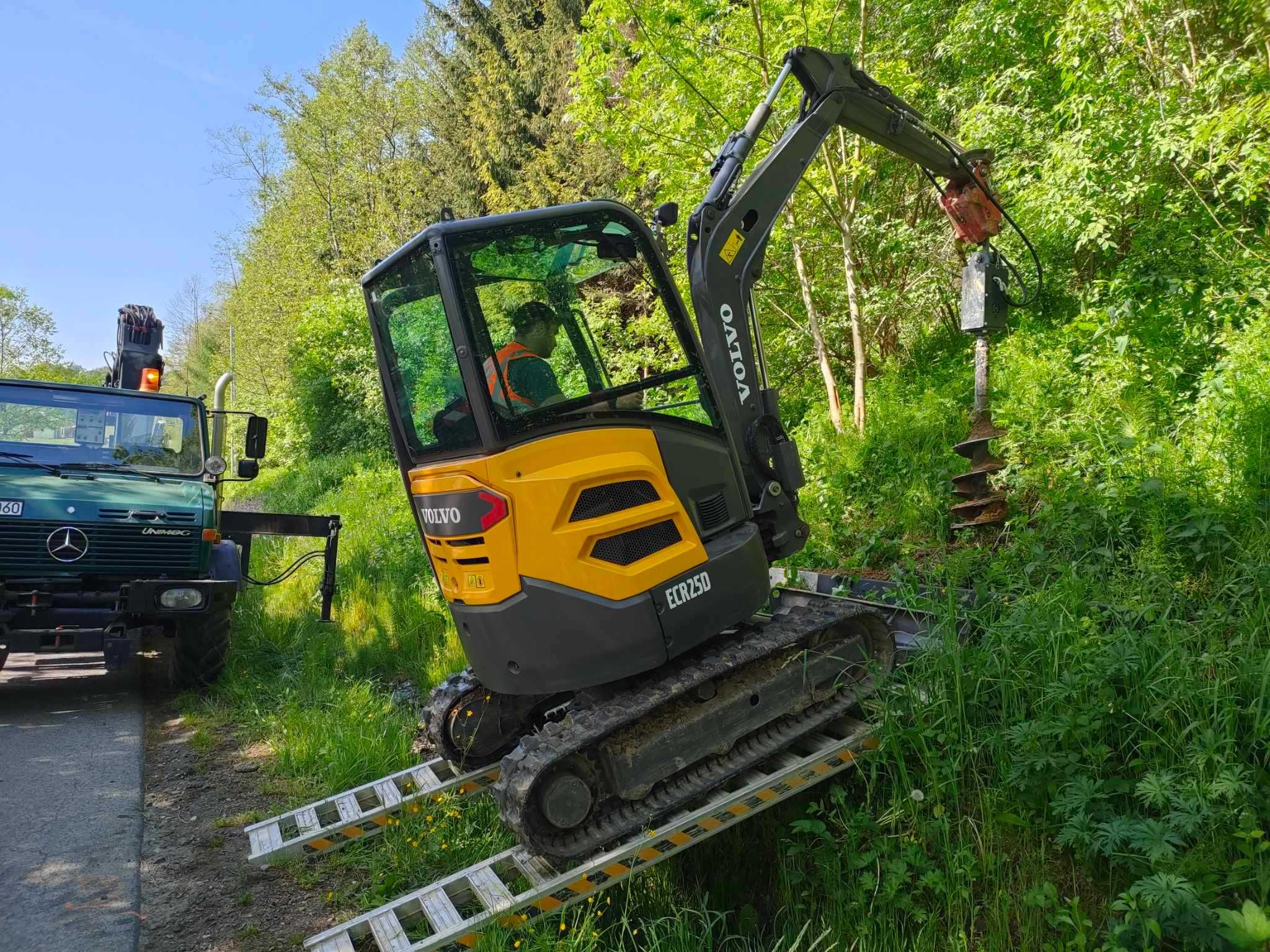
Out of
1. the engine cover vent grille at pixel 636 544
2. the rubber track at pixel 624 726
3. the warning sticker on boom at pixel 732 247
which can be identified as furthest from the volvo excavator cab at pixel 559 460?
the warning sticker on boom at pixel 732 247

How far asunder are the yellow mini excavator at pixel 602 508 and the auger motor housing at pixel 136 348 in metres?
7.53

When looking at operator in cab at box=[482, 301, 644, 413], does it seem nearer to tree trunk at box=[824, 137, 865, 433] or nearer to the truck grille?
the truck grille

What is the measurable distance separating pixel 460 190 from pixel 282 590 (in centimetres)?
1347

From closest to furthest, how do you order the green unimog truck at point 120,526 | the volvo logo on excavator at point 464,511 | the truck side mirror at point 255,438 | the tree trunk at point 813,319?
the volvo logo on excavator at point 464,511 < the green unimog truck at point 120,526 < the truck side mirror at point 255,438 < the tree trunk at point 813,319

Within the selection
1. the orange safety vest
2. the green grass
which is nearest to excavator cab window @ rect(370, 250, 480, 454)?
the orange safety vest

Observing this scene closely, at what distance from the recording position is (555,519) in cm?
332

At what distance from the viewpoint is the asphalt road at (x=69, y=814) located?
3.44 metres

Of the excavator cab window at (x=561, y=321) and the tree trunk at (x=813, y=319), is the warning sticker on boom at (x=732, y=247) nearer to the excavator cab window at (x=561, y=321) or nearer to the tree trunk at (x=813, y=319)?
the excavator cab window at (x=561, y=321)

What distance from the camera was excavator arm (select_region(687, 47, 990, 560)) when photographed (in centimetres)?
411

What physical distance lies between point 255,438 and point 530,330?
161 inches

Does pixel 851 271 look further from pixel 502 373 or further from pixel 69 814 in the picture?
pixel 69 814

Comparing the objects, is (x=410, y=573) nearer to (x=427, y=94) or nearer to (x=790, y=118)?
(x=790, y=118)

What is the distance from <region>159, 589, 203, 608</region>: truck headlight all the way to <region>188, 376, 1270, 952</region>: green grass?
44.9 inches

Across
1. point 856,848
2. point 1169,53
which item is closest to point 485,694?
point 856,848
